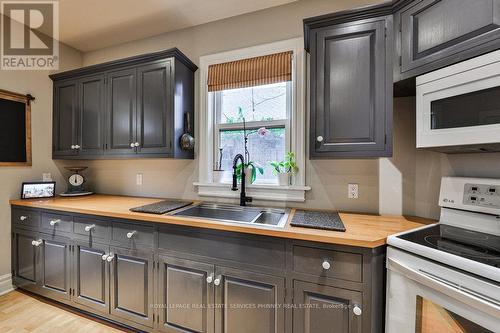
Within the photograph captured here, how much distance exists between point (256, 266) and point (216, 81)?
1686mm

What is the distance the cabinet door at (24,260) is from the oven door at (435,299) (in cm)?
290

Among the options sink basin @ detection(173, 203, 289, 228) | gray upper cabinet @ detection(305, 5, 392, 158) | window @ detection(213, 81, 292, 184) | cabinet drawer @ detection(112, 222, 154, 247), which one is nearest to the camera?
gray upper cabinet @ detection(305, 5, 392, 158)

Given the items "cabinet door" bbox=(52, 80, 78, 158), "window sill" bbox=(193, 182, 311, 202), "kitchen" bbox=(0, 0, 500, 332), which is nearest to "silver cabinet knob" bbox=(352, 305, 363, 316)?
"kitchen" bbox=(0, 0, 500, 332)

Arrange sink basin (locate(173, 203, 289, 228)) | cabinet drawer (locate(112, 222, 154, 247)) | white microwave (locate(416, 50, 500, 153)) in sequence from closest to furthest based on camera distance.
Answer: white microwave (locate(416, 50, 500, 153)), cabinet drawer (locate(112, 222, 154, 247)), sink basin (locate(173, 203, 289, 228))

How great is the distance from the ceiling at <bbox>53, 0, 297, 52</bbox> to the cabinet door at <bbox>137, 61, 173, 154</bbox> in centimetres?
54

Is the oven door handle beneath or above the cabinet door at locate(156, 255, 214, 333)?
above

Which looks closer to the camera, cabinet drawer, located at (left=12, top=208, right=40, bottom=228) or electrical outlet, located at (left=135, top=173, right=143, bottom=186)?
cabinet drawer, located at (left=12, top=208, right=40, bottom=228)

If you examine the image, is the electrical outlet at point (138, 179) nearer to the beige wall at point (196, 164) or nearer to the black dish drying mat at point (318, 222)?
the beige wall at point (196, 164)

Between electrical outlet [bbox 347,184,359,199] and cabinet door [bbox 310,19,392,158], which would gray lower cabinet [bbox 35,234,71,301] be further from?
electrical outlet [bbox 347,184,359,199]

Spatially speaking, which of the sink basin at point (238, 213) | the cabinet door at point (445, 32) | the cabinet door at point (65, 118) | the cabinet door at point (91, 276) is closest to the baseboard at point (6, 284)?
the cabinet door at point (91, 276)

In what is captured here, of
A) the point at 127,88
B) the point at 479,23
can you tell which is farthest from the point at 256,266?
the point at 127,88

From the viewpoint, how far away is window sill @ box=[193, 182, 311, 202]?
1.95 metres

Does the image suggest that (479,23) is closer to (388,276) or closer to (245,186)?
(388,276)

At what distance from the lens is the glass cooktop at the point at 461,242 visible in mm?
949
